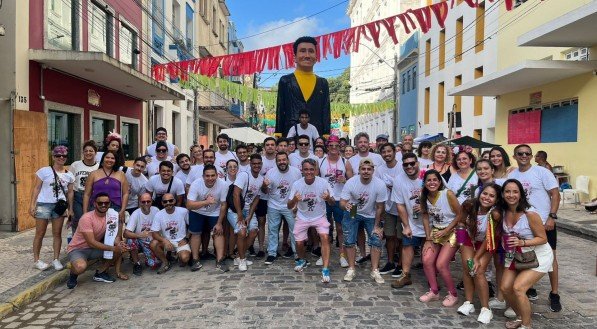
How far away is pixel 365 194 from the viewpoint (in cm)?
562

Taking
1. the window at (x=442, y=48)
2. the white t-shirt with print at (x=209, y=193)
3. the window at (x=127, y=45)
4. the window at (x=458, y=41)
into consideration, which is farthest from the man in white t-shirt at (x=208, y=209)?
the window at (x=442, y=48)

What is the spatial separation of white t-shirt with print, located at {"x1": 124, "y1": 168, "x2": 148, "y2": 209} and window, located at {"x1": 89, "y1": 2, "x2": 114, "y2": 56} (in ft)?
20.8

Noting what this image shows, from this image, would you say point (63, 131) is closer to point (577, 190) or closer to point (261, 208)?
point (261, 208)

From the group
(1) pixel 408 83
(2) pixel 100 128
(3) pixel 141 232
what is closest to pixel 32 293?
(3) pixel 141 232

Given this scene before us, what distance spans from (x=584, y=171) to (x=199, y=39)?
1816cm

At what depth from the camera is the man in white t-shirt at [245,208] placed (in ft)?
19.9

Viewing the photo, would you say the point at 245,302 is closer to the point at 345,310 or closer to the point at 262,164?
the point at 345,310

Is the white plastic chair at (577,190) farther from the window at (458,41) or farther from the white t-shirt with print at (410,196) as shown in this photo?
the window at (458,41)

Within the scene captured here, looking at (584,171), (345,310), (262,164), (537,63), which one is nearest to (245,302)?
(345,310)

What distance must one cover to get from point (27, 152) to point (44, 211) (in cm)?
310

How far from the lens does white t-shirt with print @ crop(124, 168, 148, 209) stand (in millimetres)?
6418

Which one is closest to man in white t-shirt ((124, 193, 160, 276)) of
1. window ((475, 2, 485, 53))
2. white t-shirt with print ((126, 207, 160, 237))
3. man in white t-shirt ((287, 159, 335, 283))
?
white t-shirt with print ((126, 207, 160, 237))

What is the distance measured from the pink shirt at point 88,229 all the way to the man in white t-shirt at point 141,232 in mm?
471

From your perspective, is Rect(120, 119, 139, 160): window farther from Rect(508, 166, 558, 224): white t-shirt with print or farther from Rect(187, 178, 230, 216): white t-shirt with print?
Rect(508, 166, 558, 224): white t-shirt with print
